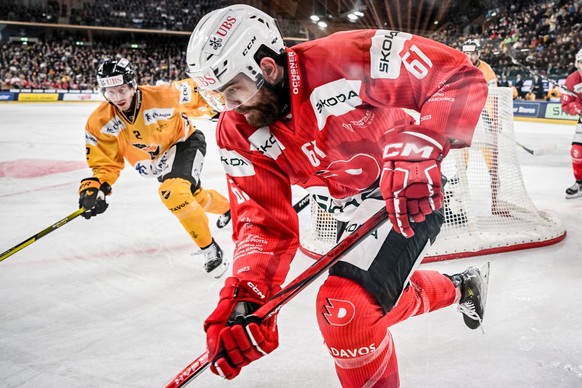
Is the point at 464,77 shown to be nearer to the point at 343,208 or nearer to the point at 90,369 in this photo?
the point at 343,208

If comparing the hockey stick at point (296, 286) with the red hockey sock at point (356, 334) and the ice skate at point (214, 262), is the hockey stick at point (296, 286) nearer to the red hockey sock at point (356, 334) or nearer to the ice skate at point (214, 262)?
the red hockey sock at point (356, 334)

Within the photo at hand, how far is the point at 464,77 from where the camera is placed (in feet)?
4.15

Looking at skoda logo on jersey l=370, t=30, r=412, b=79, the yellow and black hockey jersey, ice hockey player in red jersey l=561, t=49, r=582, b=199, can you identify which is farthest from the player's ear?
ice hockey player in red jersey l=561, t=49, r=582, b=199

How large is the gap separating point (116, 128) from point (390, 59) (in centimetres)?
219

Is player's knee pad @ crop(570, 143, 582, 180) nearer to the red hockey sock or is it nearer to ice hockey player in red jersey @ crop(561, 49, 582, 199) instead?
ice hockey player in red jersey @ crop(561, 49, 582, 199)

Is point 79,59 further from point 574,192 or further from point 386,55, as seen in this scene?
point 386,55

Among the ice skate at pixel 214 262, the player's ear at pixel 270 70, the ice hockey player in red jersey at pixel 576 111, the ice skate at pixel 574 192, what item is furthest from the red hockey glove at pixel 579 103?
the player's ear at pixel 270 70

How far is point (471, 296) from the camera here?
1.79 m

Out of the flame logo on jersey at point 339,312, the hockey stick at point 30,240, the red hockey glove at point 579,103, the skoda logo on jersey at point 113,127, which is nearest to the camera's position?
the flame logo on jersey at point 339,312

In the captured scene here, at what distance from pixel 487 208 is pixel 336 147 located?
84.7 inches

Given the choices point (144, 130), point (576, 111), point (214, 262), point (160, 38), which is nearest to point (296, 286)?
point (214, 262)

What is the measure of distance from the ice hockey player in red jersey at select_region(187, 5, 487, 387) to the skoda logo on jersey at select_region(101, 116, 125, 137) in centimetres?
173

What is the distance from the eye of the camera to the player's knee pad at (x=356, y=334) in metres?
1.27

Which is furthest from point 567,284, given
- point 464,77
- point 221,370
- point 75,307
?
point 75,307
